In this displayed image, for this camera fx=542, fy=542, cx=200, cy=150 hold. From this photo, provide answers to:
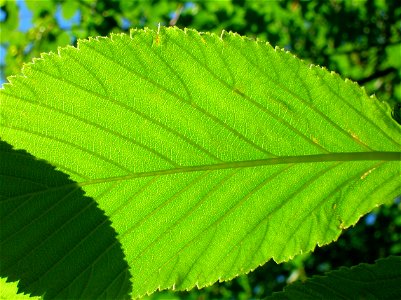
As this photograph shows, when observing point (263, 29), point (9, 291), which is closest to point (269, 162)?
point (9, 291)

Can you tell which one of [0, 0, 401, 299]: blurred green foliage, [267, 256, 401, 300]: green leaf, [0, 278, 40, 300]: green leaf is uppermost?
[0, 0, 401, 299]: blurred green foliage

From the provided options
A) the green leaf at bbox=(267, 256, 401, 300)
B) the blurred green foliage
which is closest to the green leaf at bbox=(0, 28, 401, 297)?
the green leaf at bbox=(267, 256, 401, 300)

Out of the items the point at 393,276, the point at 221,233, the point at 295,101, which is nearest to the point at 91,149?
the point at 221,233

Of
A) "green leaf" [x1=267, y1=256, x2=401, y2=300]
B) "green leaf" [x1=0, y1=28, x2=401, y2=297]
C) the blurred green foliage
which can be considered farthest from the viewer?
the blurred green foliage

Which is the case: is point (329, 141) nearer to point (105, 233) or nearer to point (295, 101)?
point (295, 101)

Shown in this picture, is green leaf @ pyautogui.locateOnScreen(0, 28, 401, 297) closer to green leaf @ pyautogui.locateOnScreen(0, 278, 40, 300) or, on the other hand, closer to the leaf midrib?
the leaf midrib

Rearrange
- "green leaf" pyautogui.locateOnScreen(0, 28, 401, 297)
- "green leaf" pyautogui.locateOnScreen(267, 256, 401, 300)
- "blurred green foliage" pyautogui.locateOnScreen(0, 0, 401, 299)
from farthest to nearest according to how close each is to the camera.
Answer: "blurred green foliage" pyautogui.locateOnScreen(0, 0, 401, 299)
"green leaf" pyautogui.locateOnScreen(0, 28, 401, 297)
"green leaf" pyautogui.locateOnScreen(267, 256, 401, 300)
